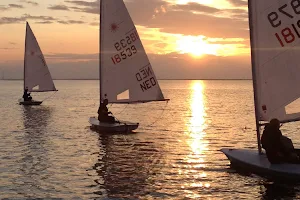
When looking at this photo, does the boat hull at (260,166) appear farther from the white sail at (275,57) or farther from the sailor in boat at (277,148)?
the white sail at (275,57)

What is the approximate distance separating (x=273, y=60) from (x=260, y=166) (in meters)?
3.84

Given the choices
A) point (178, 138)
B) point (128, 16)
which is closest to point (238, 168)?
point (178, 138)

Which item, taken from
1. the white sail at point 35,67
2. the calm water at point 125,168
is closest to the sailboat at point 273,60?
the calm water at point 125,168

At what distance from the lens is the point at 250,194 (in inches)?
538

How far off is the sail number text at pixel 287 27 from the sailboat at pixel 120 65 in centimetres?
1271

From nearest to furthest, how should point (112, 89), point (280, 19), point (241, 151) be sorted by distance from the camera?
point (280, 19) < point (241, 151) < point (112, 89)

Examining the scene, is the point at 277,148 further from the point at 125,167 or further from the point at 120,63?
the point at 120,63

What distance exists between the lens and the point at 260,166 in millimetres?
14812

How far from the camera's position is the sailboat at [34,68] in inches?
2057

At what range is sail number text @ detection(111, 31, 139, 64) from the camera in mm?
27422

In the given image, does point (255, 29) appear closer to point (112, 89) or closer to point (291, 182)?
point (291, 182)

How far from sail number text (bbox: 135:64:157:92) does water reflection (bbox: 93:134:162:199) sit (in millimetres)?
3412

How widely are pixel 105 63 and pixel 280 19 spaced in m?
14.4

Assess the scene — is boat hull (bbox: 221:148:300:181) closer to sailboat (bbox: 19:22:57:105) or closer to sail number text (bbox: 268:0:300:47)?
sail number text (bbox: 268:0:300:47)
